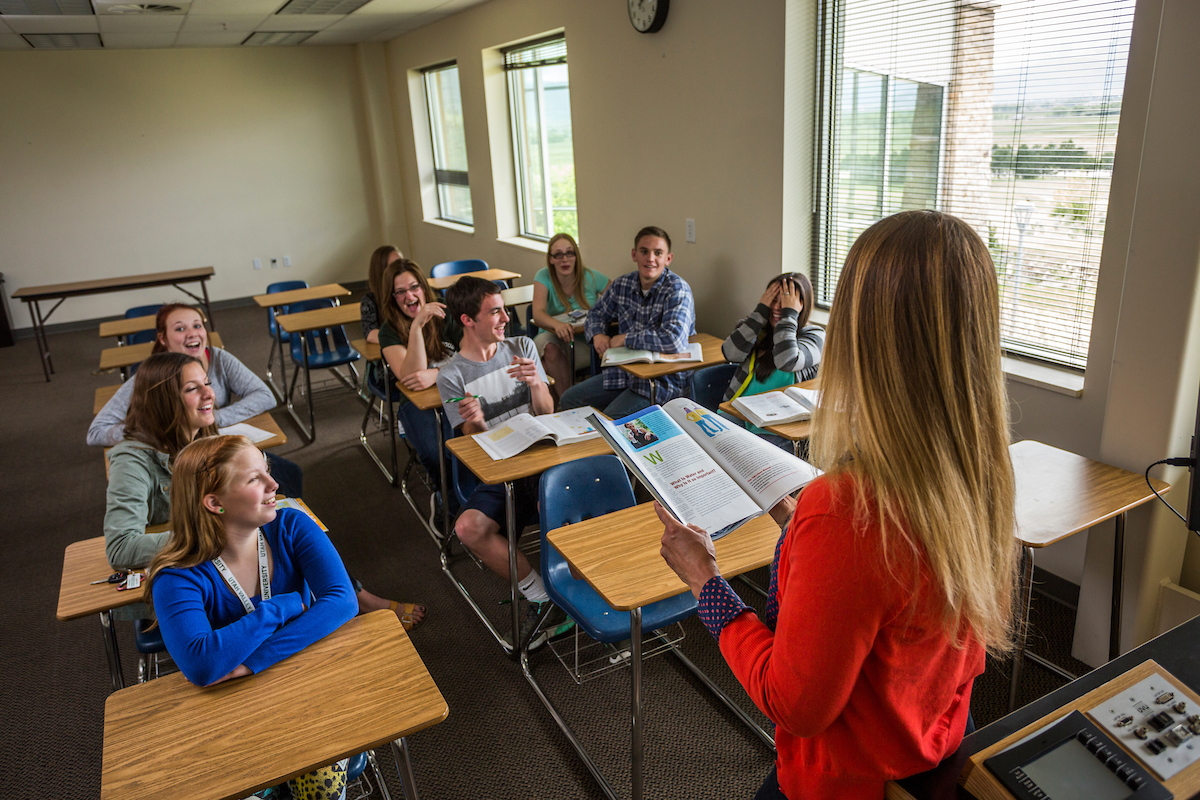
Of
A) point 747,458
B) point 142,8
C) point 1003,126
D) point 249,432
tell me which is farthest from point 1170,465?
point 142,8

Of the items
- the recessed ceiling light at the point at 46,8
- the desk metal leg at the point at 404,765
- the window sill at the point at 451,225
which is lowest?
the desk metal leg at the point at 404,765

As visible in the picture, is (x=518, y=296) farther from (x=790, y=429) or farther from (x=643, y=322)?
(x=790, y=429)

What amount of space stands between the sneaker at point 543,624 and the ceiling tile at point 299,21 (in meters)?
6.03

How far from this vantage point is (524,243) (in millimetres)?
6855

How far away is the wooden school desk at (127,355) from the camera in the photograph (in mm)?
4062

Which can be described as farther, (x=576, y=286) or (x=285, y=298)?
(x=285, y=298)

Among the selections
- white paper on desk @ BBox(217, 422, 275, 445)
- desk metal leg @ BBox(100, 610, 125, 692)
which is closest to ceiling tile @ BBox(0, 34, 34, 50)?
white paper on desk @ BBox(217, 422, 275, 445)

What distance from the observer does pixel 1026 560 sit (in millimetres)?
2115

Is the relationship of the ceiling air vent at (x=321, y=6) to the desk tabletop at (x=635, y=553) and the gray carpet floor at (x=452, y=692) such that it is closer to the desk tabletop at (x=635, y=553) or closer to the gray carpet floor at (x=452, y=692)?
the gray carpet floor at (x=452, y=692)

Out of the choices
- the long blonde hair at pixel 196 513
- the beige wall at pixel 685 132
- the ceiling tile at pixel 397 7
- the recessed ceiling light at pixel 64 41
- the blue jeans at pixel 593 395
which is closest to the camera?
the long blonde hair at pixel 196 513

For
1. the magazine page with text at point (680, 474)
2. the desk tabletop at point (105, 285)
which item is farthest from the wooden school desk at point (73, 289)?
the magazine page with text at point (680, 474)

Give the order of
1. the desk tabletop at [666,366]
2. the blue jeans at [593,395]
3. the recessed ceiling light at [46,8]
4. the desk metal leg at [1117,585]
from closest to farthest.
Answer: the desk metal leg at [1117,585]
the desk tabletop at [666,366]
the blue jeans at [593,395]
the recessed ceiling light at [46,8]

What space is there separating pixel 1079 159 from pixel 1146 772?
2.41 meters

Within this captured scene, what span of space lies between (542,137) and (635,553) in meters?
5.67
